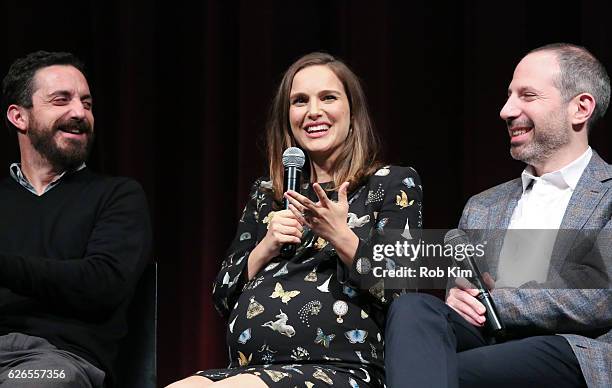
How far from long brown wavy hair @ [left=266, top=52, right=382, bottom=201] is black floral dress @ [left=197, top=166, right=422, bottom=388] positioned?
7 centimetres

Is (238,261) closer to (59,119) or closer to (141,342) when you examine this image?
(141,342)

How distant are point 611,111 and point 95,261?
165 cm

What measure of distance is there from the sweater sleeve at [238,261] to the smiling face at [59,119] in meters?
0.54

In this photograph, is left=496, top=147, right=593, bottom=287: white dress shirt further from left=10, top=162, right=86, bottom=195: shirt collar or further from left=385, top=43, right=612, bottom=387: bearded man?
left=10, top=162, right=86, bottom=195: shirt collar

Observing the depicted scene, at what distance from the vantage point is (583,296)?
2256 mm

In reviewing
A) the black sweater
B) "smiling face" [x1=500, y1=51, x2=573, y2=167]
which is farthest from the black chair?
"smiling face" [x1=500, y1=51, x2=573, y2=167]

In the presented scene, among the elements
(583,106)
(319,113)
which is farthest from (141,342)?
(583,106)

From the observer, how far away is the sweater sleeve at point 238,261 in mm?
2559

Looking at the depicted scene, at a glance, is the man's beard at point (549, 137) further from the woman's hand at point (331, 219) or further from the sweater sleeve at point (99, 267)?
the sweater sleeve at point (99, 267)

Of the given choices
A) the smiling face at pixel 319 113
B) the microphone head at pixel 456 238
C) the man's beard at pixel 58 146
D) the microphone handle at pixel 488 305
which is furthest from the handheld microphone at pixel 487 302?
the man's beard at pixel 58 146

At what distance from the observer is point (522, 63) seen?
2650 millimetres

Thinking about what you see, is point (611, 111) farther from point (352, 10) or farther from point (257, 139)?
point (257, 139)

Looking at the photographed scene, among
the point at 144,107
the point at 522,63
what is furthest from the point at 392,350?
the point at 144,107

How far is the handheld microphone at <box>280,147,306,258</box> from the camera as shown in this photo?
2.42 m
